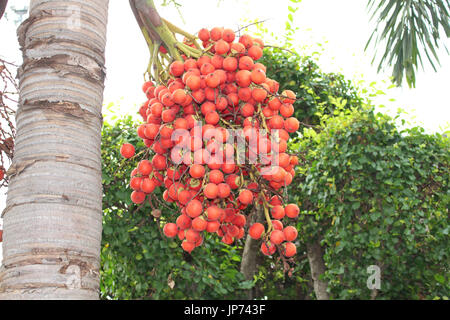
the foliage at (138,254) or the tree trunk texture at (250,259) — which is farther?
the tree trunk texture at (250,259)

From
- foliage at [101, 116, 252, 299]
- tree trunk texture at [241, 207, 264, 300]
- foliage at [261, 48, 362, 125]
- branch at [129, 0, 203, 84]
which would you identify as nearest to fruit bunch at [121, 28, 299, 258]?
branch at [129, 0, 203, 84]

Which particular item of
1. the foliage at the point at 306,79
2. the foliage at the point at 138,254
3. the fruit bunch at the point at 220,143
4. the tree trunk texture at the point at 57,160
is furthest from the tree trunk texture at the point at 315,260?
the tree trunk texture at the point at 57,160

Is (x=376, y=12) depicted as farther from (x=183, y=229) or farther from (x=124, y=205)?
(x=183, y=229)

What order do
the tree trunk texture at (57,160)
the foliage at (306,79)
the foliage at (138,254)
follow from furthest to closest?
the foliage at (306,79), the foliage at (138,254), the tree trunk texture at (57,160)

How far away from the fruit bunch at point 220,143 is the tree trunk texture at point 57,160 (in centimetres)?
25

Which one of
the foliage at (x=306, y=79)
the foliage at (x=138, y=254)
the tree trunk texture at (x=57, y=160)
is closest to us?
the tree trunk texture at (x=57, y=160)

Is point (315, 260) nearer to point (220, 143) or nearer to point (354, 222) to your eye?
point (354, 222)

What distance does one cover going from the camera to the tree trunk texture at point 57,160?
1065 mm

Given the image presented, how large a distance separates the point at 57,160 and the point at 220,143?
1.52 feet

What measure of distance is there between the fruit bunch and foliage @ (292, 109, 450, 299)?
2.40 metres

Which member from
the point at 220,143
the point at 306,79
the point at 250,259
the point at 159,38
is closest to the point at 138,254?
the point at 250,259

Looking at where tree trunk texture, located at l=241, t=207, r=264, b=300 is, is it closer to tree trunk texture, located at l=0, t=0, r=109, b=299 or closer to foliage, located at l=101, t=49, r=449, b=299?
foliage, located at l=101, t=49, r=449, b=299

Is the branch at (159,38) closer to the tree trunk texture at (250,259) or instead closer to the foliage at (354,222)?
the foliage at (354,222)

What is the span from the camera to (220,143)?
138cm
